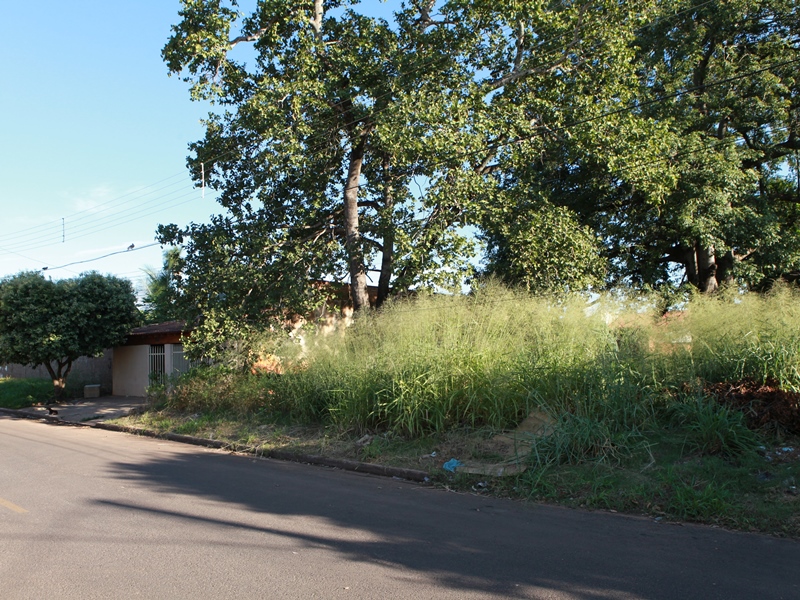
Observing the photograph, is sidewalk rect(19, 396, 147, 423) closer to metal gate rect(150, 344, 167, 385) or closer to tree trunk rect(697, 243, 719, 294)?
metal gate rect(150, 344, 167, 385)

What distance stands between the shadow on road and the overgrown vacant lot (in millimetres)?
720

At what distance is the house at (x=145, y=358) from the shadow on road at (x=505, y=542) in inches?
609

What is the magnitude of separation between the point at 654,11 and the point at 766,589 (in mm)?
16555

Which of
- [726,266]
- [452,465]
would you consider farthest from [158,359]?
[726,266]

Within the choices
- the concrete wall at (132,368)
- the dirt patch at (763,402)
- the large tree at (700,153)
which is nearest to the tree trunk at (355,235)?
the large tree at (700,153)

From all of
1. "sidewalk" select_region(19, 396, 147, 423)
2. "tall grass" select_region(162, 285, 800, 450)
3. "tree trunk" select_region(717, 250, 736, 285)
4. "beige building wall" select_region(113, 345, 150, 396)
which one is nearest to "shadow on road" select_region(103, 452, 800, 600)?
"tall grass" select_region(162, 285, 800, 450)

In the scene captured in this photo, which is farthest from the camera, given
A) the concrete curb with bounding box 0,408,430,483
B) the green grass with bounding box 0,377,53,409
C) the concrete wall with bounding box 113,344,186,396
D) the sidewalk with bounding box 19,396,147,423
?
the concrete wall with bounding box 113,344,186,396

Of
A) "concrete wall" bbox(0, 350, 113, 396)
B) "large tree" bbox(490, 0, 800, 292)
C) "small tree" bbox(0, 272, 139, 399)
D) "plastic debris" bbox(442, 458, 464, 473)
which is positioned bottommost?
"plastic debris" bbox(442, 458, 464, 473)

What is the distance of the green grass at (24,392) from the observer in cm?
2469

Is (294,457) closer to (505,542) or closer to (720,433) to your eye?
(505,542)

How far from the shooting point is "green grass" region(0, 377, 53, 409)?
972 inches

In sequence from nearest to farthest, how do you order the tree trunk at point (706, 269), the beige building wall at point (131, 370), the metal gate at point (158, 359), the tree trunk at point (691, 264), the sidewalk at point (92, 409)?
the sidewalk at point (92, 409) → the tree trunk at point (706, 269) → the tree trunk at point (691, 264) → the metal gate at point (158, 359) → the beige building wall at point (131, 370)

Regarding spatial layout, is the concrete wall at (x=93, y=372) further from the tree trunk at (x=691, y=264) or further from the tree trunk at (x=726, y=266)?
the tree trunk at (x=726, y=266)

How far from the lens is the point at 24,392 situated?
Result: 26.2 meters
